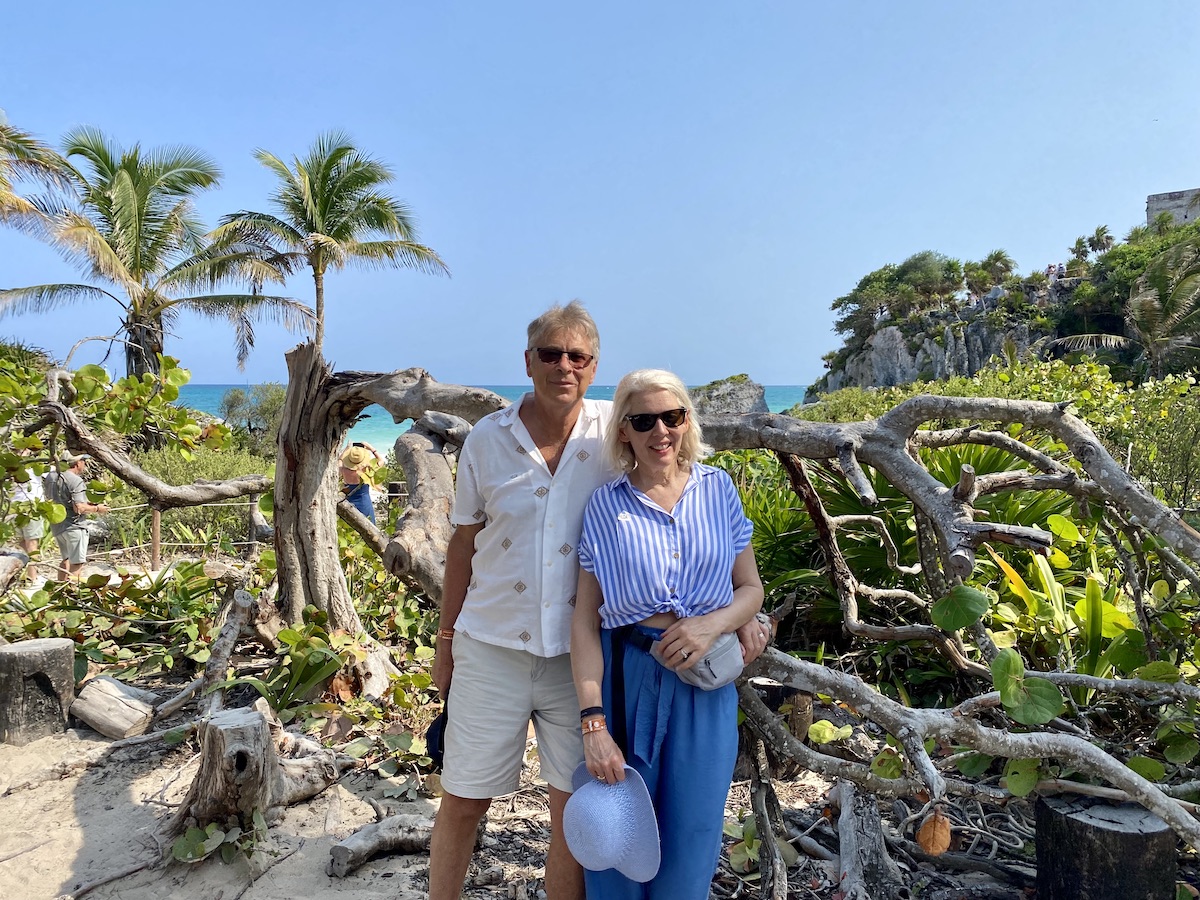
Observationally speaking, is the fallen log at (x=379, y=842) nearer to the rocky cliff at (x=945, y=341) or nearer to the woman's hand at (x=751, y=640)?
the woman's hand at (x=751, y=640)

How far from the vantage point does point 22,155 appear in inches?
641

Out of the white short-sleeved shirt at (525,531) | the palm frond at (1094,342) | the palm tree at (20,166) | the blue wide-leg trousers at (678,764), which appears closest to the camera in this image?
the blue wide-leg trousers at (678,764)

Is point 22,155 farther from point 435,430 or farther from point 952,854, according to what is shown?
point 952,854

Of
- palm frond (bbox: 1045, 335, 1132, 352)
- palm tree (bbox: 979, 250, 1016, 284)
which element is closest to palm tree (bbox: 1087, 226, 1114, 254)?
palm tree (bbox: 979, 250, 1016, 284)

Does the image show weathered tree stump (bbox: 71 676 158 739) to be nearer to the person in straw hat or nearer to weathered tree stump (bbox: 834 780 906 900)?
the person in straw hat

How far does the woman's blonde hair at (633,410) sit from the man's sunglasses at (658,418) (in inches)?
0.8

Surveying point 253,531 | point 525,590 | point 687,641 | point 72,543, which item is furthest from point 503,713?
point 72,543

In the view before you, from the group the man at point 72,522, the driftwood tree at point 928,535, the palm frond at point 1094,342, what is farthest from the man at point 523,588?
the palm frond at point 1094,342

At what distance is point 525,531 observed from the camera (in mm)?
2062

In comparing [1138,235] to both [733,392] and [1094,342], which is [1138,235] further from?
[733,392]

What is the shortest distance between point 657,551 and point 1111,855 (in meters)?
1.71

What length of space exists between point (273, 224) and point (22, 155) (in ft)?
24.1

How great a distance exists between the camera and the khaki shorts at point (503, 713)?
2.11m

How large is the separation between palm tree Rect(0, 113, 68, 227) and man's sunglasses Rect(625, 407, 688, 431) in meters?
18.4
